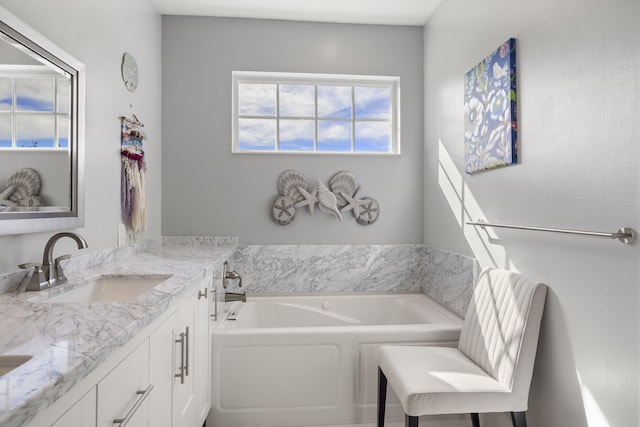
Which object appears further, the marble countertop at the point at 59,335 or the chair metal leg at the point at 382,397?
the chair metal leg at the point at 382,397

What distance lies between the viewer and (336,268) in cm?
287

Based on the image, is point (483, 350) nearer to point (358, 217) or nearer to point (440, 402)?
point (440, 402)

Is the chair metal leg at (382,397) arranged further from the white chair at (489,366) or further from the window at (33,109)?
the window at (33,109)

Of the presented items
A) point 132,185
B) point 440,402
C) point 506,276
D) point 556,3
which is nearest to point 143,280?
point 132,185

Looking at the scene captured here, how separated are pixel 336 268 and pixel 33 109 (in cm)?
207

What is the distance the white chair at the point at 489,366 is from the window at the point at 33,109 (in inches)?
65.9

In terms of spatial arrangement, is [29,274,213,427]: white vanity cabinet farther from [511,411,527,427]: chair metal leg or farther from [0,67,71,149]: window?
[511,411,527,427]: chair metal leg

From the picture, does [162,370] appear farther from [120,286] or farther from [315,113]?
[315,113]

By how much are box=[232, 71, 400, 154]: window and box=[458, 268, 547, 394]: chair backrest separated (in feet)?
4.73

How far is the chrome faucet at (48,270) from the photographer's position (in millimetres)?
1253

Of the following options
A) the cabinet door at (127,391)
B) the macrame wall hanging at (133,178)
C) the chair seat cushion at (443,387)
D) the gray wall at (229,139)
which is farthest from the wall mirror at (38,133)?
the chair seat cushion at (443,387)

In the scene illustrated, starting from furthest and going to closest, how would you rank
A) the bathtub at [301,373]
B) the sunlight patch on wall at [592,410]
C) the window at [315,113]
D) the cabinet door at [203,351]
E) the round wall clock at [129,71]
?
1. the window at [315,113]
2. the round wall clock at [129,71]
3. the bathtub at [301,373]
4. the cabinet door at [203,351]
5. the sunlight patch on wall at [592,410]

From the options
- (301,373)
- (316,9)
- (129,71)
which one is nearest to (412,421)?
(301,373)

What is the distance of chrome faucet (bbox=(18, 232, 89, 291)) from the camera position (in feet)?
4.11
